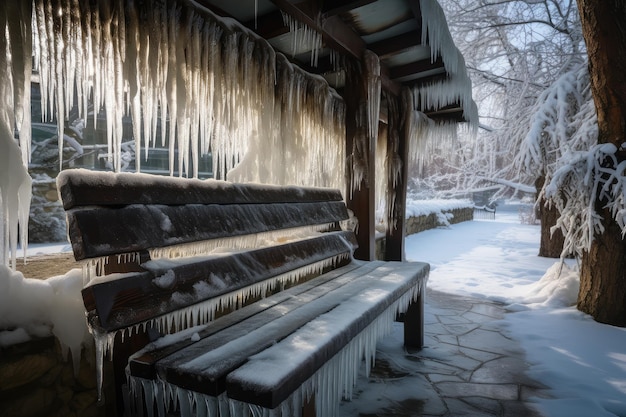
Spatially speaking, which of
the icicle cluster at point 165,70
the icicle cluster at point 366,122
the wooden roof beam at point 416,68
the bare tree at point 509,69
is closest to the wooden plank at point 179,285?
the icicle cluster at point 165,70

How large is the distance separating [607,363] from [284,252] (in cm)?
320

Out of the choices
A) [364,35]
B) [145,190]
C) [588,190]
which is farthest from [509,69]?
[145,190]

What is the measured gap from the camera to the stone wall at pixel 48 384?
53.5 inches

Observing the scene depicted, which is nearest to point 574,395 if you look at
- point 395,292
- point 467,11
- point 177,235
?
point 395,292

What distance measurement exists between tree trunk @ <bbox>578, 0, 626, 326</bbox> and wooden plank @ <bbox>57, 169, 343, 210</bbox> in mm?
4147

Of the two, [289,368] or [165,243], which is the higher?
[165,243]

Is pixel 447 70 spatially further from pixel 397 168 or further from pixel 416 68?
pixel 397 168

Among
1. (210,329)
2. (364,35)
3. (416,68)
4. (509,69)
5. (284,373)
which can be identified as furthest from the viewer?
(509,69)

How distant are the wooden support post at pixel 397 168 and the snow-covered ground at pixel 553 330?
5.03 feet

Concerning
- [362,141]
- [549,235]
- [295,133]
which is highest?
[295,133]

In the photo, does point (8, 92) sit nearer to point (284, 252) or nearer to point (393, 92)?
point (284, 252)

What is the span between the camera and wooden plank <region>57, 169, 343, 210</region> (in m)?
1.33

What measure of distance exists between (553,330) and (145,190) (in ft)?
14.7

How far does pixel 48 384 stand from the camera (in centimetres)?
147
